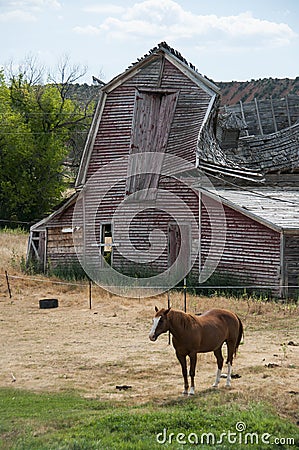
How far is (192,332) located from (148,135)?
17162mm

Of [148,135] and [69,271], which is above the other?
[148,135]

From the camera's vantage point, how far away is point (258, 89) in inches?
4377

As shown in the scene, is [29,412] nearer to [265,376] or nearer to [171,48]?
[265,376]

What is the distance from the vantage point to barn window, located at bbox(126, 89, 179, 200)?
2759cm

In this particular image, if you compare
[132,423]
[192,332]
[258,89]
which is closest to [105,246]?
[192,332]

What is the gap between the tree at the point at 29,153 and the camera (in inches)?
1822

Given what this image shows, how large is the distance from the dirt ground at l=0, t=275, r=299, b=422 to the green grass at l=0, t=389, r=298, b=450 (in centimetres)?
52

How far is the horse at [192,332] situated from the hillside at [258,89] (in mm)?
93846

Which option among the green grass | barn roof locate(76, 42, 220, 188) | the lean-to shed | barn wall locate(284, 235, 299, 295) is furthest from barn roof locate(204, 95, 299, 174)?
the green grass

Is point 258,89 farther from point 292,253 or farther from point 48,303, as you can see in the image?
point 48,303

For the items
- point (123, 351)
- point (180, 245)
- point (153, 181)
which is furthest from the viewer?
point (153, 181)

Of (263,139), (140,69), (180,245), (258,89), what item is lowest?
(180,245)

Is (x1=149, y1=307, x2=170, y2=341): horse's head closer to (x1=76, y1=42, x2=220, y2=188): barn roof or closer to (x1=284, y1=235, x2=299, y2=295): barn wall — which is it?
(x1=284, y1=235, x2=299, y2=295): barn wall

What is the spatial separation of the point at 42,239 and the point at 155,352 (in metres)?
15.3
